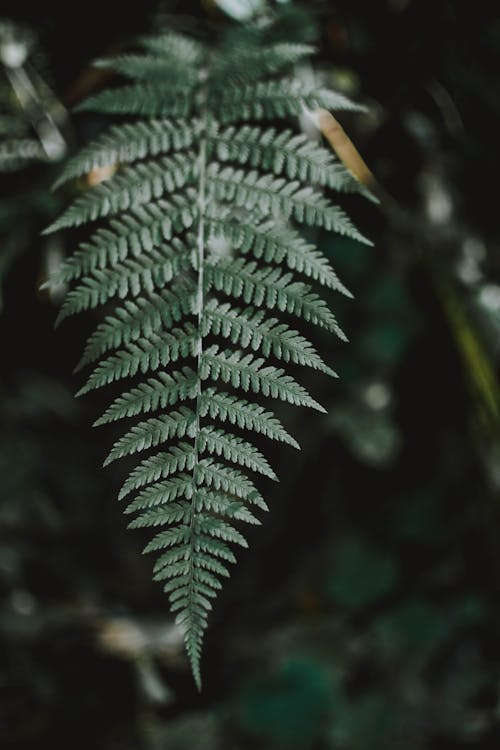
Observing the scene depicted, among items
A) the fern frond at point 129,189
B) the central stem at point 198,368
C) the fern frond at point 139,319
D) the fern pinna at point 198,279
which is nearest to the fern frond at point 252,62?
the fern pinna at point 198,279

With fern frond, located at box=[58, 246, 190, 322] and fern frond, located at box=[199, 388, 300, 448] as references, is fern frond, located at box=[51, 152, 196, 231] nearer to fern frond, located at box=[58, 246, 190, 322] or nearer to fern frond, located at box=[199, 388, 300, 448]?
fern frond, located at box=[58, 246, 190, 322]

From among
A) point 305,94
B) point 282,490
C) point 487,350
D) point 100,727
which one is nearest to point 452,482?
point 282,490

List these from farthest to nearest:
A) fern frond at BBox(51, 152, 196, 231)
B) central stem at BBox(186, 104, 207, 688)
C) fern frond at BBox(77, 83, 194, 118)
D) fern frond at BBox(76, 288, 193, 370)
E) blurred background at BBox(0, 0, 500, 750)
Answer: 1. blurred background at BBox(0, 0, 500, 750)
2. fern frond at BBox(77, 83, 194, 118)
3. fern frond at BBox(51, 152, 196, 231)
4. fern frond at BBox(76, 288, 193, 370)
5. central stem at BBox(186, 104, 207, 688)

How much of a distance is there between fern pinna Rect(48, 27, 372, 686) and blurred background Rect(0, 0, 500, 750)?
0.51 meters

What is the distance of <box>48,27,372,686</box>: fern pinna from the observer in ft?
3.25

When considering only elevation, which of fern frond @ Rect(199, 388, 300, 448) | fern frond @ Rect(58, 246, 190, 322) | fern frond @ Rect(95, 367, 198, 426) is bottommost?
fern frond @ Rect(199, 388, 300, 448)

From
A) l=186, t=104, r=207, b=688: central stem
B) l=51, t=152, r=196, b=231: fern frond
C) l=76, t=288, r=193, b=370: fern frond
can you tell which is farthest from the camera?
l=51, t=152, r=196, b=231: fern frond

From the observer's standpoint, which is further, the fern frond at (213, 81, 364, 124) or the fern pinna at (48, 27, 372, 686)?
the fern frond at (213, 81, 364, 124)

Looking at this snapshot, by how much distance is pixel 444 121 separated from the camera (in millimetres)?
1933

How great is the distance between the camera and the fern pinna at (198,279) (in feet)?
3.25

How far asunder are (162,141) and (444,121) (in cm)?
99

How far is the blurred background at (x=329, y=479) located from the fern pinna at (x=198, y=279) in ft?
1.68

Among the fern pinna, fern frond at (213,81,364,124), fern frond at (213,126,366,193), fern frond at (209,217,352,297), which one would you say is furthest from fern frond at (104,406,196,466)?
fern frond at (213,81,364,124)

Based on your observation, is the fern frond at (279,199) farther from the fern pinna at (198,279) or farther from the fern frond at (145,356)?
the fern frond at (145,356)
